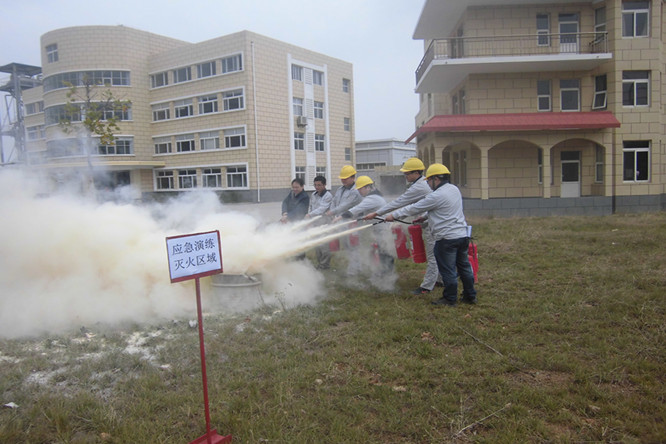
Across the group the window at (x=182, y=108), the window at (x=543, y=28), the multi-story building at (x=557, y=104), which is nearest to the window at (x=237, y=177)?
the window at (x=182, y=108)

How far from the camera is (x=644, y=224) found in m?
14.4

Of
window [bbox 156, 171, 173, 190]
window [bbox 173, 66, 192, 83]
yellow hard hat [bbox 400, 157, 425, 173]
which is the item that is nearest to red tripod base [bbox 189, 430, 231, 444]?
yellow hard hat [bbox 400, 157, 425, 173]

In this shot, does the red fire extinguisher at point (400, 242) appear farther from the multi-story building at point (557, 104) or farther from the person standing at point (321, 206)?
the multi-story building at point (557, 104)

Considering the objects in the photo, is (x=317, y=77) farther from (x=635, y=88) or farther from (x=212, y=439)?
(x=212, y=439)

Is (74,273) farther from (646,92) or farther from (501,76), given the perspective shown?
(646,92)

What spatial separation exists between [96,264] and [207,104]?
32790mm

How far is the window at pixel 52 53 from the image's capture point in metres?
39.4

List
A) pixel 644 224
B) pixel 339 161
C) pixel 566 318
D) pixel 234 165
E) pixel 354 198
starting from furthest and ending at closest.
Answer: pixel 339 161 → pixel 234 165 → pixel 644 224 → pixel 354 198 → pixel 566 318

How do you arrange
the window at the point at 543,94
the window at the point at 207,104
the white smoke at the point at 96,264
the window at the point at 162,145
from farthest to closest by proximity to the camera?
the window at the point at 162,145 < the window at the point at 207,104 < the window at the point at 543,94 < the white smoke at the point at 96,264

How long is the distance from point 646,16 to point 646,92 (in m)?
3.27

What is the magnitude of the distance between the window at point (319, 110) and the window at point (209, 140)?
30.1 feet

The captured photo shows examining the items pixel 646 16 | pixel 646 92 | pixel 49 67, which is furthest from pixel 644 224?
pixel 49 67

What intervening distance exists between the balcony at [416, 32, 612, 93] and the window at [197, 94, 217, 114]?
68.0 ft

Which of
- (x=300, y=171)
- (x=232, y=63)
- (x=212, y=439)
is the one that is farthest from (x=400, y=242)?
(x=300, y=171)
